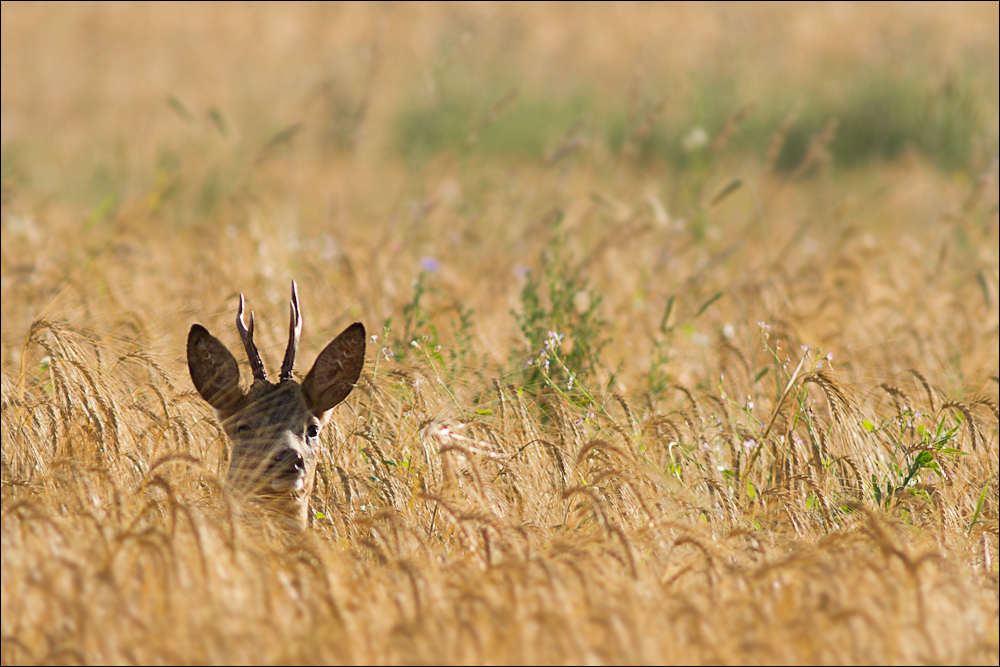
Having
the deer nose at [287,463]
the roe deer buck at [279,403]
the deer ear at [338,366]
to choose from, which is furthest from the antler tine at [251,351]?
the deer nose at [287,463]

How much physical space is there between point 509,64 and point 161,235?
1102 cm

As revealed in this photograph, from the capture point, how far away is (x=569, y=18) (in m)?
22.3

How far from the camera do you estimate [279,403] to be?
3.82m

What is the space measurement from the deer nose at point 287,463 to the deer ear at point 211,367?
1.11 ft

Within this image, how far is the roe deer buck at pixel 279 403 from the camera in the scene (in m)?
3.70

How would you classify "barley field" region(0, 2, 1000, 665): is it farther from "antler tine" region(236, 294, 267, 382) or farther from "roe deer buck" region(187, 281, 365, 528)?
"antler tine" region(236, 294, 267, 382)

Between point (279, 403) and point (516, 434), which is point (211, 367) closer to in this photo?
point (279, 403)

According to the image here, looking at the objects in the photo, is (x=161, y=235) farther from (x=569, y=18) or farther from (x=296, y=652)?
(x=569, y=18)

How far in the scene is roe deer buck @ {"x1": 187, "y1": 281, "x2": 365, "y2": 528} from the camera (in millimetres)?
3699

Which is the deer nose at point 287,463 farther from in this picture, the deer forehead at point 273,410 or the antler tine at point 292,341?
the antler tine at point 292,341

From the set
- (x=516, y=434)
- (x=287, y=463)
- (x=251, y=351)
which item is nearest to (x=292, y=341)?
(x=251, y=351)

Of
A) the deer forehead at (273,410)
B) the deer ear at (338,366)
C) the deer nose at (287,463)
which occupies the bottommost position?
the deer nose at (287,463)

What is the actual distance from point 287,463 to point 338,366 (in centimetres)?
39

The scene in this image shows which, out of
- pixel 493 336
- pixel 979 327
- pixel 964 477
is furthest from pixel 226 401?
pixel 979 327
